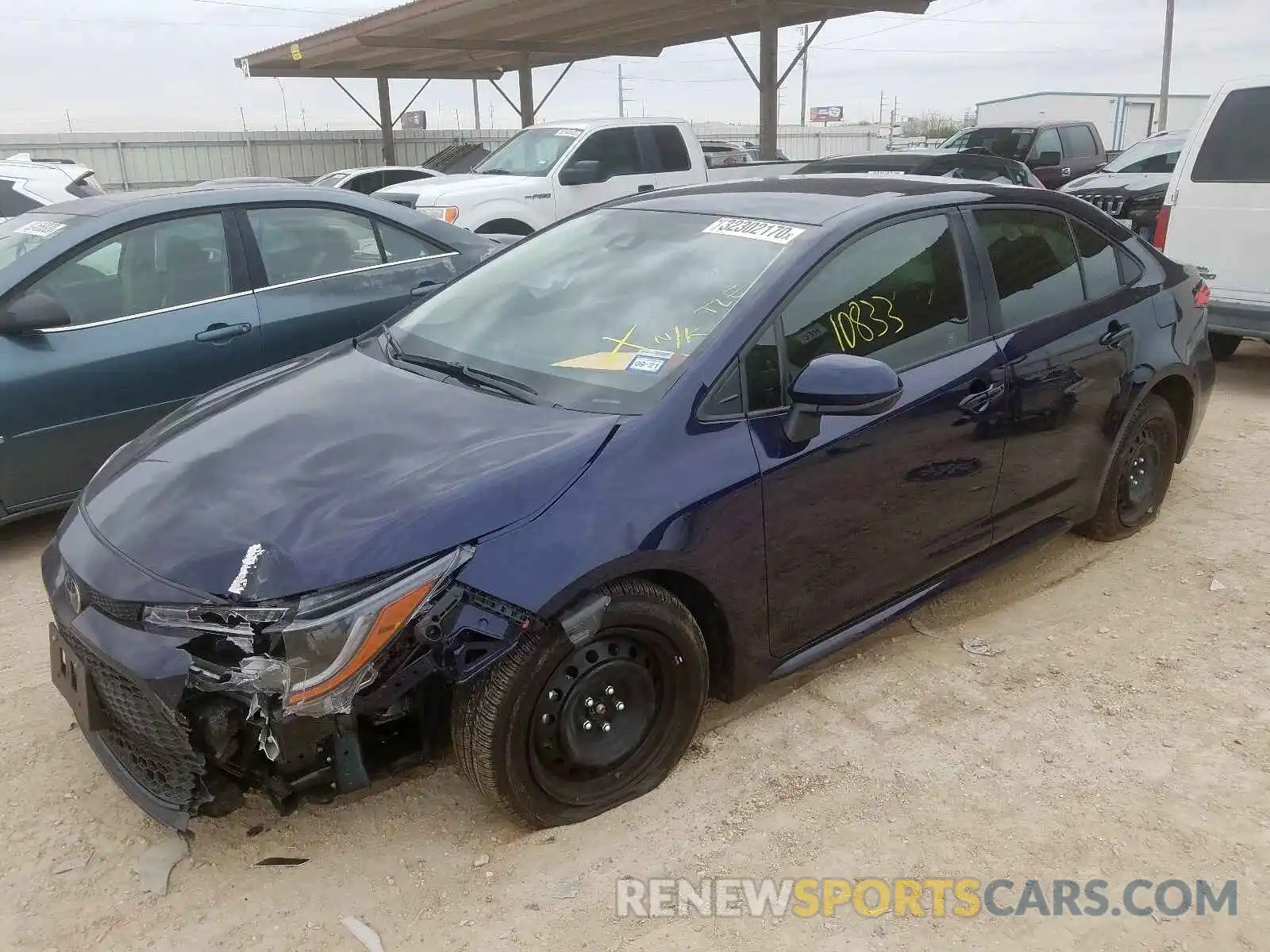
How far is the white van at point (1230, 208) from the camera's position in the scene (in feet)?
20.9

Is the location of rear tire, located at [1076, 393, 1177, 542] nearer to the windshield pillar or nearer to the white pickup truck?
the white pickup truck

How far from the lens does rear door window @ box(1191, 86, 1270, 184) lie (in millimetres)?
6398

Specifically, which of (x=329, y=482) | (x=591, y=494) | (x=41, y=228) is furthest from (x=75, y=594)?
(x=41, y=228)

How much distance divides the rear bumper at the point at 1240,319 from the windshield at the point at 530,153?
6437mm

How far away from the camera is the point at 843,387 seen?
267 centimetres

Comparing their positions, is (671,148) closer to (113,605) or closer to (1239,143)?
(1239,143)

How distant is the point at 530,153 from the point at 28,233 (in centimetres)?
666

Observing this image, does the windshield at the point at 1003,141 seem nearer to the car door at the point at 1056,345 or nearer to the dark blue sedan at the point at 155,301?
the car door at the point at 1056,345

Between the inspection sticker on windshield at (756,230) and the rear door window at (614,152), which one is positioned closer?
the inspection sticker on windshield at (756,230)

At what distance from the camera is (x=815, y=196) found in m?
3.35

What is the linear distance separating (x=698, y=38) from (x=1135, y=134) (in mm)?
22662

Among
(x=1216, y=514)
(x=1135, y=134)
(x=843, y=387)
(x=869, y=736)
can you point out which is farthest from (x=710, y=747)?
(x=1135, y=134)

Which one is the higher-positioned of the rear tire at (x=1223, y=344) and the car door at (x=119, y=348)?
the car door at (x=119, y=348)

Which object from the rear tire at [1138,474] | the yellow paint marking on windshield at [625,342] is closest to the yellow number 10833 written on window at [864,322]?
the yellow paint marking on windshield at [625,342]
